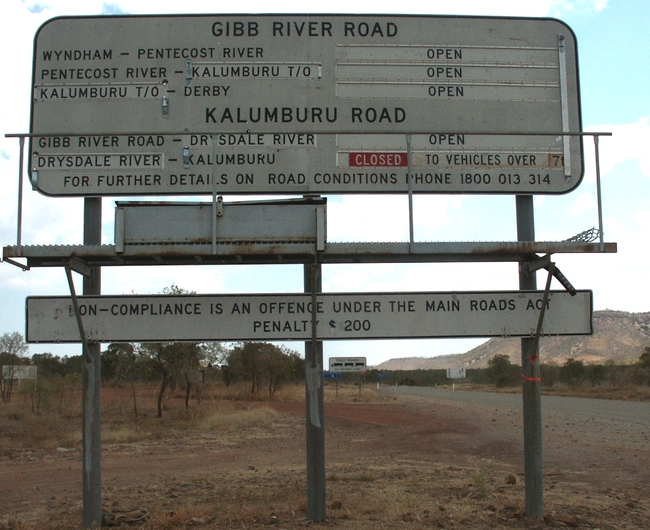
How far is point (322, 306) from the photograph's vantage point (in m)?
5.79

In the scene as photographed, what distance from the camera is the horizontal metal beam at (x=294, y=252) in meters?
5.56

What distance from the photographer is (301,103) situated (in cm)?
640

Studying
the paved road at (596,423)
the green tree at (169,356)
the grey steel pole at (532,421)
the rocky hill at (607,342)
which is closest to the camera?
the grey steel pole at (532,421)

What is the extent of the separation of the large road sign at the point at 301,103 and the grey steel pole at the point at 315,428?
4.60 ft

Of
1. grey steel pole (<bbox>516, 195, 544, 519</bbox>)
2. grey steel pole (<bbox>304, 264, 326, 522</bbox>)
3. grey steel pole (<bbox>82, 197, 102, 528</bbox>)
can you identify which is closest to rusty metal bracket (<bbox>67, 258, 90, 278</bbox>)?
grey steel pole (<bbox>82, 197, 102, 528</bbox>)

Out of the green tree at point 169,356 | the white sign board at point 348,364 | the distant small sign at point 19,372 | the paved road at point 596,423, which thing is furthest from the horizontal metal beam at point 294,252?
the distant small sign at point 19,372

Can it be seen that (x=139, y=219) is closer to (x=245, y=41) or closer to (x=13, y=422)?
(x=245, y=41)

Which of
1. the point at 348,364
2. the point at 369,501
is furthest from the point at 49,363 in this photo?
the point at 369,501

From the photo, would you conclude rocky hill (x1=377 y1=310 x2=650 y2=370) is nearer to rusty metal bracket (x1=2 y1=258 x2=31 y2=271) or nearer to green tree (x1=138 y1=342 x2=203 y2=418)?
green tree (x1=138 y1=342 x2=203 y2=418)

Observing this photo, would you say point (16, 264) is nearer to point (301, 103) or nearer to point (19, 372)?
point (301, 103)

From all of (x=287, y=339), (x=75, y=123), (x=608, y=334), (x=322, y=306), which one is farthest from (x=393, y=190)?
(x=608, y=334)

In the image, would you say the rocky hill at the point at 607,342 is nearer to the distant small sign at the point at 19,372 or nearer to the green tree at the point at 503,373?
the green tree at the point at 503,373

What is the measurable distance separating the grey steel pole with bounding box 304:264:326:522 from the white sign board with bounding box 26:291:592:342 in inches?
9.1

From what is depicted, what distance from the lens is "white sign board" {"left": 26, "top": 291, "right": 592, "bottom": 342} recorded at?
5.76 m
